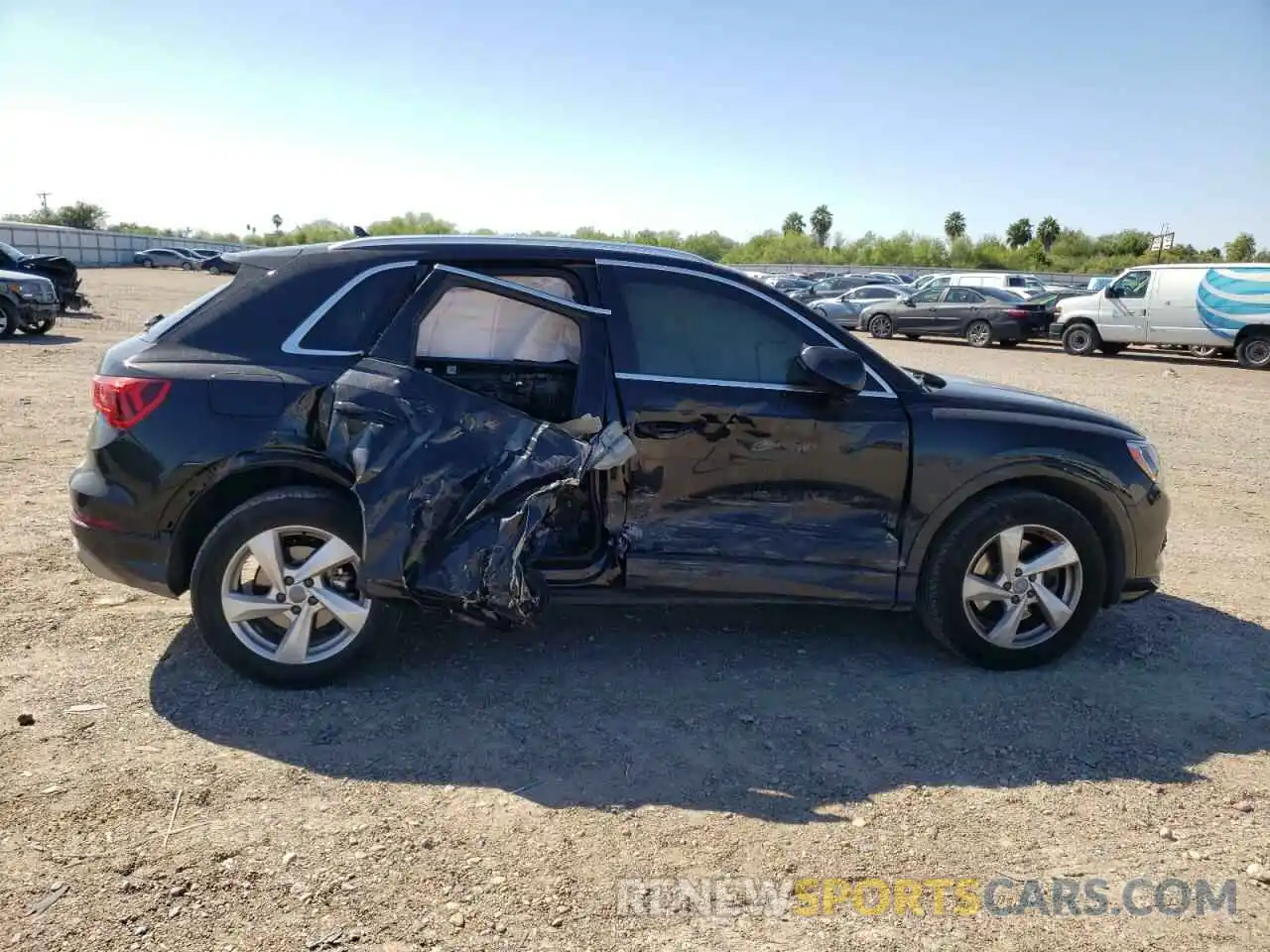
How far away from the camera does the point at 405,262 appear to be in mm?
4066

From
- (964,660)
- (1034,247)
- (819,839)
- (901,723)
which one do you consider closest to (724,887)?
(819,839)

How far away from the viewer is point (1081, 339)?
71.2 ft

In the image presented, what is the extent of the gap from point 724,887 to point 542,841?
1.94 feet

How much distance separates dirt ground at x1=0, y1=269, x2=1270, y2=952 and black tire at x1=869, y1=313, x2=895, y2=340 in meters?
21.1

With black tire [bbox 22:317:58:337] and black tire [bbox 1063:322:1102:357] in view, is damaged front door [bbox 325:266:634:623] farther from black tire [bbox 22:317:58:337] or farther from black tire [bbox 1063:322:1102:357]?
black tire [bbox 1063:322:1102:357]

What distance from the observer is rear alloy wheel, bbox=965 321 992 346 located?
2359 centimetres

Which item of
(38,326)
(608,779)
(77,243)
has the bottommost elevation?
(608,779)

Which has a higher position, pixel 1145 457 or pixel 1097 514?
pixel 1145 457

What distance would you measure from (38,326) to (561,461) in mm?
17066

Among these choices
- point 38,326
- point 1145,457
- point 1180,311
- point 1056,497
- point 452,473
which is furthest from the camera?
point 1180,311

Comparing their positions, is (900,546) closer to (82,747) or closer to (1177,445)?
(82,747)

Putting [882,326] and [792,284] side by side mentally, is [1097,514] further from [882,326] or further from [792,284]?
[792,284]

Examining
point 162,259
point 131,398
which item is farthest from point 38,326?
point 162,259

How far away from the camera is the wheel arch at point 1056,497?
4.18 m
